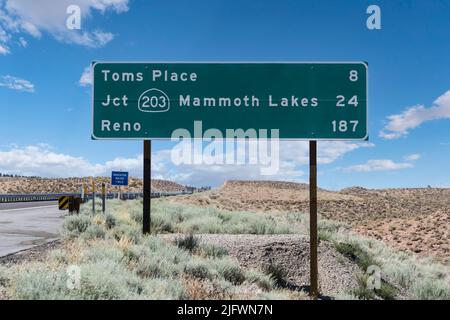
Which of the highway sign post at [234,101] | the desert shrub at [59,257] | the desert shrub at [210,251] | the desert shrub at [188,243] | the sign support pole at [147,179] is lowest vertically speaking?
the desert shrub at [210,251]

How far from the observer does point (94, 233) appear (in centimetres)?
1321

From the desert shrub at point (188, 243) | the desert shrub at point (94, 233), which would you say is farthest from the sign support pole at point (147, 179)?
the desert shrub at point (94, 233)

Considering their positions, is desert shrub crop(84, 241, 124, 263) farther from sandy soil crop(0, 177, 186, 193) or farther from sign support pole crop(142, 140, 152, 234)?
sandy soil crop(0, 177, 186, 193)

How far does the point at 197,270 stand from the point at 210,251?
2297 millimetres

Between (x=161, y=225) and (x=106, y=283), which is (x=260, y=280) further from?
(x=161, y=225)

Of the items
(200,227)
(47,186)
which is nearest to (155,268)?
(200,227)

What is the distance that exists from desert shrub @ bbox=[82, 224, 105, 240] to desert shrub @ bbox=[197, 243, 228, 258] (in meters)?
2.98

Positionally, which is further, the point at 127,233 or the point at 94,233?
the point at 94,233

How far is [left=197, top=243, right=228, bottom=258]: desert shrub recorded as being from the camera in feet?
36.7

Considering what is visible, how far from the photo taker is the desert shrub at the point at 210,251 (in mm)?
11188

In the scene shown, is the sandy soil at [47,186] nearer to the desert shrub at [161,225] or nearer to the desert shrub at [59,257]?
the desert shrub at [161,225]

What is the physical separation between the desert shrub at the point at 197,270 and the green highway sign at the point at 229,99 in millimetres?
3313
